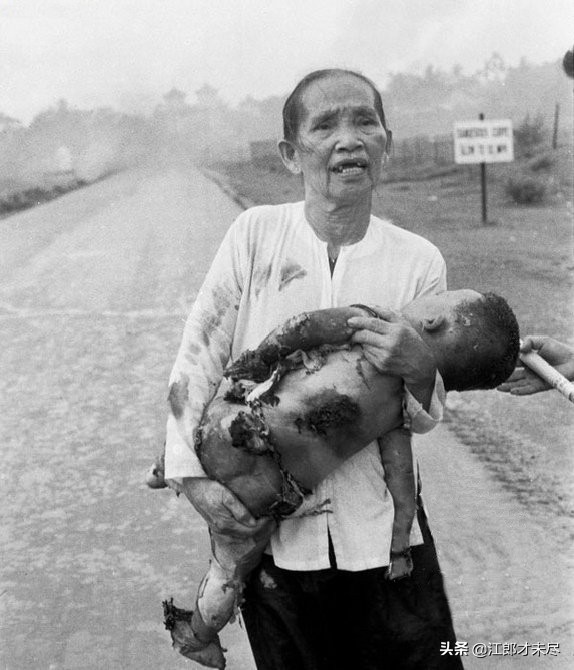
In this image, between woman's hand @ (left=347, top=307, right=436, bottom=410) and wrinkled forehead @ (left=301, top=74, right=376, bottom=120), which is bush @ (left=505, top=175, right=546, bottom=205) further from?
woman's hand @ (left=347, top=307, right=436, bottom=410)

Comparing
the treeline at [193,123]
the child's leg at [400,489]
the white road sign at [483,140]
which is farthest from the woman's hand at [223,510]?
the white road sign at [483,140]

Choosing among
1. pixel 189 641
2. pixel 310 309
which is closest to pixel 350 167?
pixel 310 309

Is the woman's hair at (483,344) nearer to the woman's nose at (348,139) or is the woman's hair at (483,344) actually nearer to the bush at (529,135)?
the woman's nose at (348,139)

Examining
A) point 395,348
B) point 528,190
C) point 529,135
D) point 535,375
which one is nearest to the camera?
point 395,348

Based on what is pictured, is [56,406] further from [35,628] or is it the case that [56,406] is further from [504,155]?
[504,155]

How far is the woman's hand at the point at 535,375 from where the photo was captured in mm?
1644

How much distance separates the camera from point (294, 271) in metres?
1.46

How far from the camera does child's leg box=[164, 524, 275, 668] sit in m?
1.43

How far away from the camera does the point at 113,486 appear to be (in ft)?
10.4

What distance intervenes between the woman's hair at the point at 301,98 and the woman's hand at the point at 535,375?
0.54 m

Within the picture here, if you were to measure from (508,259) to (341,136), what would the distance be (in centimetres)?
518

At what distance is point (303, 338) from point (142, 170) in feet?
11.1

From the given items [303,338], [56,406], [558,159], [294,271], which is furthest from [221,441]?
[558,159]

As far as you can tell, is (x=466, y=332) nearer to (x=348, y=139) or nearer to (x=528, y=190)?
(x=348, y=139)
